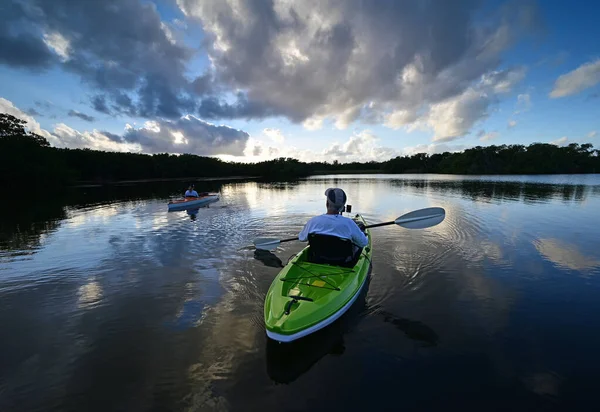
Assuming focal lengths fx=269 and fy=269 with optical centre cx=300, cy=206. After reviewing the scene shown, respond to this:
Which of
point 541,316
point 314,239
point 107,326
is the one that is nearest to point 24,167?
point 107,326

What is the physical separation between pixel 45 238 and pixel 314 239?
51.1 feet

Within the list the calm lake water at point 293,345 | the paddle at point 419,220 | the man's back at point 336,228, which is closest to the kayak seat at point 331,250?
the man's back at point 336,228

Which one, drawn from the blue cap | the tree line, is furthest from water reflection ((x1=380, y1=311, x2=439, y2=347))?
the tree line

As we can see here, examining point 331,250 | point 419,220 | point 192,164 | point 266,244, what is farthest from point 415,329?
point 192,164

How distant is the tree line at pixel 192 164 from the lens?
49.2 meters

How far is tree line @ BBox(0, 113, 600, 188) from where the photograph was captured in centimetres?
4919

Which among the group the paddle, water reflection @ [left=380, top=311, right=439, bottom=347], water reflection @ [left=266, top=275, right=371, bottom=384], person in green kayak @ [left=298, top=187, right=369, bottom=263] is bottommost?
water reflection @ [left=380, top=311, right=439, bottom=347]

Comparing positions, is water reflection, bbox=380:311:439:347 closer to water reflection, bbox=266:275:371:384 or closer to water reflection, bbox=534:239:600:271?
water reflection, bbox=266:275:371:384

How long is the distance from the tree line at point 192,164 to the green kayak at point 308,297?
2495 inches

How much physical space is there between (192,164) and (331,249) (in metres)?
130

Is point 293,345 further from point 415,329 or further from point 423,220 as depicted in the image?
point 423,220

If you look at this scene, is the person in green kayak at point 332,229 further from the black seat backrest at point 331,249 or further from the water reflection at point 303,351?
the water reflection at point 303,351

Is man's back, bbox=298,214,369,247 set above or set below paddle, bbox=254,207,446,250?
above

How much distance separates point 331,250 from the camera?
638 centimetres
